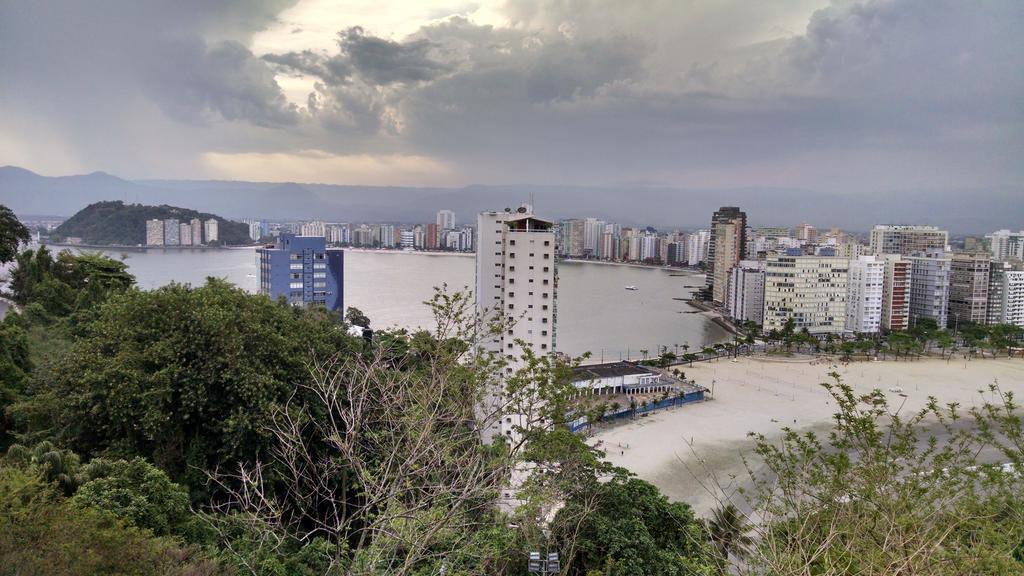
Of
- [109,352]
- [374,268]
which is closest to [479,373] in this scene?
[109,352]

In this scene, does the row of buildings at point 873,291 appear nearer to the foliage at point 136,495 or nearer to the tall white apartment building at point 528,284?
the tall white apartment building at point 528,284

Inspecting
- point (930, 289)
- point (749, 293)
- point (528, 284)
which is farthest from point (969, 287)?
point (528, 284)

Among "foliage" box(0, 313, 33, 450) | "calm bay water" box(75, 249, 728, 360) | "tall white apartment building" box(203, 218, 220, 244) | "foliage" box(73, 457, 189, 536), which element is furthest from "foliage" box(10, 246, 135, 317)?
"tall white apartment building" box(203, 218, 220, 244)

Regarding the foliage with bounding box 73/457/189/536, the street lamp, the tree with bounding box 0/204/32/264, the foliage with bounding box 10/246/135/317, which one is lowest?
the street lamp

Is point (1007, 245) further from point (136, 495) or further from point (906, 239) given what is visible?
point (136, 495)

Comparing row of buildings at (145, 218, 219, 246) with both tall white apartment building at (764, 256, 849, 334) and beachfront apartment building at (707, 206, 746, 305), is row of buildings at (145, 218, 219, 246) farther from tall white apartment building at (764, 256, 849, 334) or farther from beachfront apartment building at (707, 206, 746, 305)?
tall white apartment building at (764, 256, 849, 334)

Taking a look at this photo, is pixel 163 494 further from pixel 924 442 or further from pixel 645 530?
pixel 924 442

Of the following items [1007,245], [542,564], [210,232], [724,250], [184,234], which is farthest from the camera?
[210,232]
